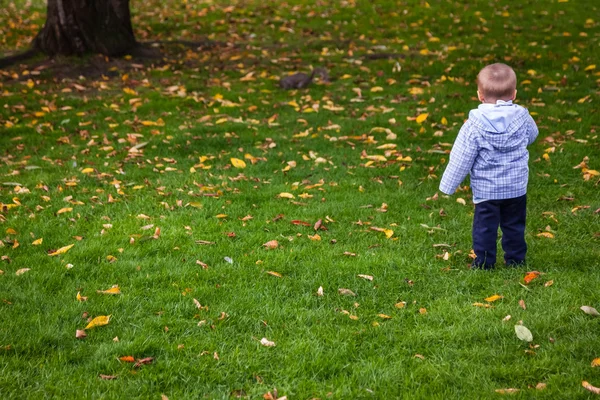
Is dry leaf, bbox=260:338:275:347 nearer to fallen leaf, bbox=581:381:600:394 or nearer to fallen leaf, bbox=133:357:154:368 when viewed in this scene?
fallen leaf, bbox=133:357:154:368

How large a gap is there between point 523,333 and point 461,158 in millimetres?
1332

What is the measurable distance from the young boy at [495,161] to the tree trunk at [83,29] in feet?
26.0

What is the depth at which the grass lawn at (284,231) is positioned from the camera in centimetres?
332

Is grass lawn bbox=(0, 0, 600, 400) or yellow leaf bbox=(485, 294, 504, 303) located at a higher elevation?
grass lawn bbox=(0, 0, 600, 400)

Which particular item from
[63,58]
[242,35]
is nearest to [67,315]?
[63,58]

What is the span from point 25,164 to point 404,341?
5.09 m

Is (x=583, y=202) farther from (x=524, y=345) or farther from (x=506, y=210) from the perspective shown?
(x=524, y=345)

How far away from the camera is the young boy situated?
4.23 metres

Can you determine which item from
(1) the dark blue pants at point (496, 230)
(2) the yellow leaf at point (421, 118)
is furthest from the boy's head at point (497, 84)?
(2) the yellow leaf at point (421, 118)

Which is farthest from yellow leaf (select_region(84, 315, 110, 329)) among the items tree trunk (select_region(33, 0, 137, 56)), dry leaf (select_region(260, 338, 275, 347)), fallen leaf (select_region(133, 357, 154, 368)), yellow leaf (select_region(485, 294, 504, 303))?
tree trunk (select_region(33, 0, 137, 56))

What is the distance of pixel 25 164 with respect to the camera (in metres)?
6.91

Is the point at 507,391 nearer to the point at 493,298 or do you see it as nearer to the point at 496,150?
the point at 493,298

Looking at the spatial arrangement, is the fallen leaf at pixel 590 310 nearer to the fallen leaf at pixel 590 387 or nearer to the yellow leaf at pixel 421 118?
the fallen leaf at pixel 590 387

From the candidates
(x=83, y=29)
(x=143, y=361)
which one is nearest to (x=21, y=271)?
(x=143, y=361)
